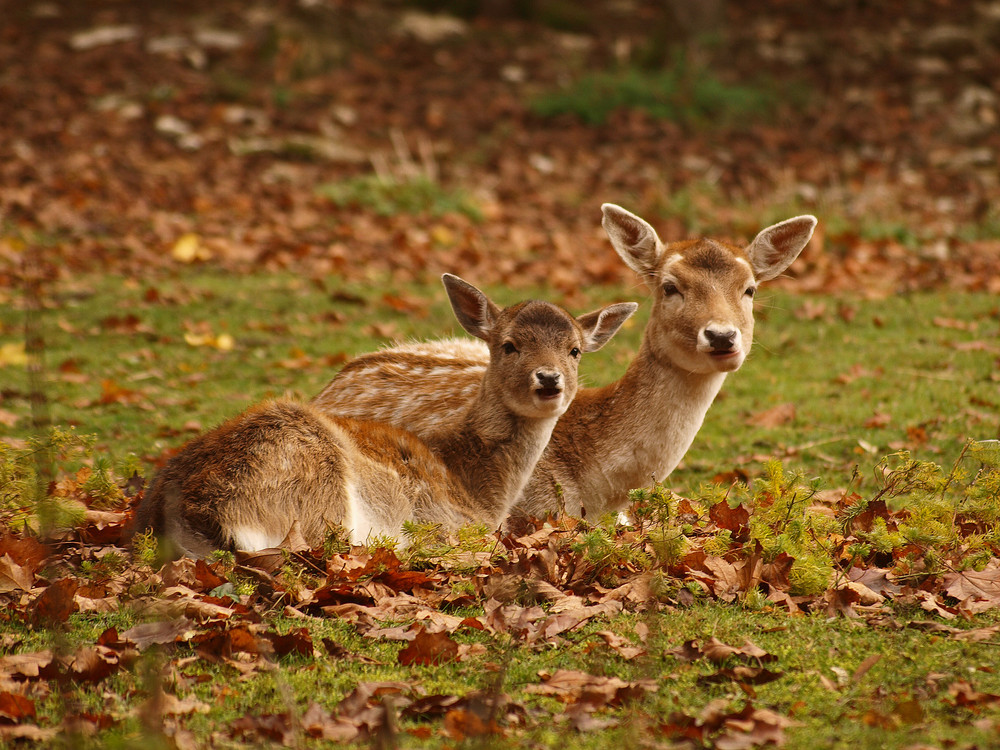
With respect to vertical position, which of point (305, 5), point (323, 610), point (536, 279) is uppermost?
point (305, 5)

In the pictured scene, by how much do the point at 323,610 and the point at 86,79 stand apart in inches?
606

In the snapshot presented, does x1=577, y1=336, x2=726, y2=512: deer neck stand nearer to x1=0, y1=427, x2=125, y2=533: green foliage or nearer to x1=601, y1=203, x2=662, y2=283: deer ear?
x1=601, y1=203, x2=662, y2=283: deer ear

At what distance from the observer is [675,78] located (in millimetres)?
18922

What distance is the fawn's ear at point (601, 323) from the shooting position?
20.4 feet

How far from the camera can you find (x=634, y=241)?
6.61 m

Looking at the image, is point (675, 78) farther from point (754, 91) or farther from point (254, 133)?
point (254, 133)

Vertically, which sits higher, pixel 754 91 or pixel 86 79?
pixel 754 91

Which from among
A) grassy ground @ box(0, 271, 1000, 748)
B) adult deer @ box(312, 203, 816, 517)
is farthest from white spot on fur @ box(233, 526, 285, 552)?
adult deer @ box(312, 203, 816, 517)

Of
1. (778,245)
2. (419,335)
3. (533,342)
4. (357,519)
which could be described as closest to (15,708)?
(357,519)

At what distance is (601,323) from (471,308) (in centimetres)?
77

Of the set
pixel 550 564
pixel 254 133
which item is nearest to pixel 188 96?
pixel 254 133

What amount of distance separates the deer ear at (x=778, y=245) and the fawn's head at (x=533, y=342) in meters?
0.87

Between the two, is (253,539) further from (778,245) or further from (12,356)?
(12,356)

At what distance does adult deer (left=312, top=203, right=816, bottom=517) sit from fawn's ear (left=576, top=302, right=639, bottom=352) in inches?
9.1
